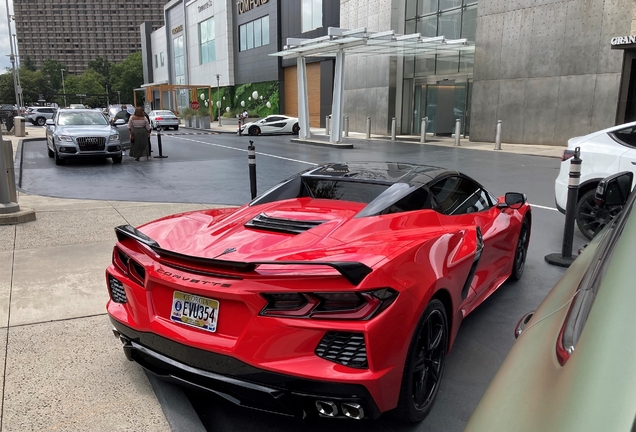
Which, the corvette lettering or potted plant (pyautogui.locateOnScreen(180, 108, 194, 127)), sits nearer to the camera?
the corvette lettering

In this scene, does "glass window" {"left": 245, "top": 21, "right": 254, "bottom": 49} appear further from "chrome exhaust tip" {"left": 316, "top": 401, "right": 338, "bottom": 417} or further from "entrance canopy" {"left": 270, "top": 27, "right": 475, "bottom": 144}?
"chrome exhaust tip" {"left": 316, "top": 401, "right": 338, "bottom": 417}

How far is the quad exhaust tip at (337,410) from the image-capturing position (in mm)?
2539

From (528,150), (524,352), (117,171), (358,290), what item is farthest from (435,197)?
(528,150)

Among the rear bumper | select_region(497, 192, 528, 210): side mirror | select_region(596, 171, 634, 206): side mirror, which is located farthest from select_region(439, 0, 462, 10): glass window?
the rear bumper

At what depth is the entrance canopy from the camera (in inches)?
877

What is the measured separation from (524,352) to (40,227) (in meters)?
7.29

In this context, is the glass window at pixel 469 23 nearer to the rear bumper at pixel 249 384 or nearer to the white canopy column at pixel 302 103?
the white canopy column at pixel 302 103

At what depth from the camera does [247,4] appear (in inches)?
2020

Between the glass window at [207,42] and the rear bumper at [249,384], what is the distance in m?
60.6

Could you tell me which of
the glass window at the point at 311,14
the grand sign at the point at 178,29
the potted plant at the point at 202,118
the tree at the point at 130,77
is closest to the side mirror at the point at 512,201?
the glass window at the point at 311,14

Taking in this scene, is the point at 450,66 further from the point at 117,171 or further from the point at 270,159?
the point at 117,171

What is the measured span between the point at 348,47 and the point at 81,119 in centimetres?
1217

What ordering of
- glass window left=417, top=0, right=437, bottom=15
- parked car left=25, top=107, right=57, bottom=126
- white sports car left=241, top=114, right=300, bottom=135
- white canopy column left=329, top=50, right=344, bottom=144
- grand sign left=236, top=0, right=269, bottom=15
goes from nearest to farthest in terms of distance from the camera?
white canopy column left=329, top=50, right=344, bottom=144, glass window left=417, top=0, right=437, bottom=15, white sports car left=241, top=114, right=300, bottom=135, grand sign left=236, top=0, right=269, bottom=15, parked car left=25, top=107, right=57, bottom=126

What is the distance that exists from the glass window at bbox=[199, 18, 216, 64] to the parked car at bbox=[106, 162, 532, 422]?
59.9m
